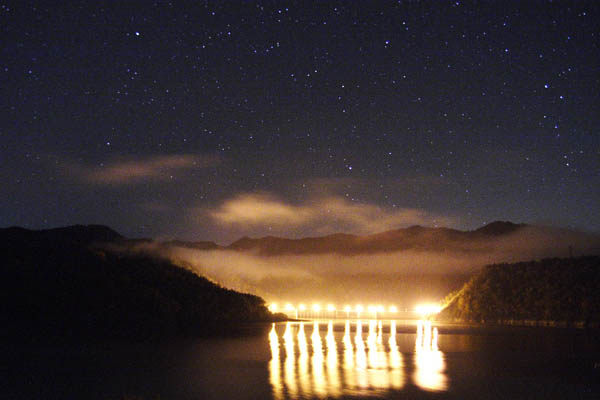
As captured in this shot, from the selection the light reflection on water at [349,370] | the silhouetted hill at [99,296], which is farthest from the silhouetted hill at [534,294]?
the light reflection on water at [349,370]

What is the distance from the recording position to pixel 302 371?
41.6m

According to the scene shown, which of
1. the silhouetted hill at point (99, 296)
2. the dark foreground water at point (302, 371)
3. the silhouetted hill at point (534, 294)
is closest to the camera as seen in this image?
the dark foreground water at point (302, 371)

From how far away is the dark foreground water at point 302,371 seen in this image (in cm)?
3297


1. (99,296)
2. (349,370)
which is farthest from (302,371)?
(99,296)

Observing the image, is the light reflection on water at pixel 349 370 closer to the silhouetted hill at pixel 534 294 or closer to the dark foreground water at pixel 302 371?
the dark foreground water at pixel 302 371

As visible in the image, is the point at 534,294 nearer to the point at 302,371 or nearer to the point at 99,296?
the point at 99,296

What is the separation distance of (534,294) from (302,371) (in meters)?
102

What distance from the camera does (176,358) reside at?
176 feet

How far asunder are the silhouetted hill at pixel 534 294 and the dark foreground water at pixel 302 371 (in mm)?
57038

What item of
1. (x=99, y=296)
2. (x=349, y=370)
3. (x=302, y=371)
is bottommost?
(x=349, y=370)

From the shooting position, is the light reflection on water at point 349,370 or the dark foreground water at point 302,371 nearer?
the dark foreground water at point 302,371

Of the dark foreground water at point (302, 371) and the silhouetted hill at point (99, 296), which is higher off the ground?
the silhouetted hill at point (99, 296)

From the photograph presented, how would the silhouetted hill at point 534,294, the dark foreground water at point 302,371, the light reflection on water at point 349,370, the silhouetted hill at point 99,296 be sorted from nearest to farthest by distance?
the dark foreground water at point 302,371, the light reflection on water at point 349,370, the silhouetted hill at point 99,296, the silhouetted hill at point 534,294

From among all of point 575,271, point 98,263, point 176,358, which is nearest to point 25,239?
point 98,263
